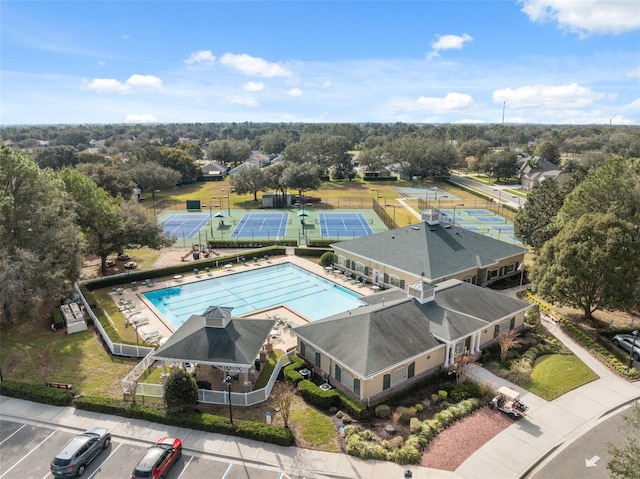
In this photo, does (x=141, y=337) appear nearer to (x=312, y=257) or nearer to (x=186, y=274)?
(x=186, y=274)

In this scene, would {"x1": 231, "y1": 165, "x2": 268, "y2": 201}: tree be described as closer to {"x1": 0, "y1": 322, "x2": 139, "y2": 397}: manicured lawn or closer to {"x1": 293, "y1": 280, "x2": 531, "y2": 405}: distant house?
{"x1": 0, "y1": 322, "x2": 139, "y2": 397}: manicured lawn

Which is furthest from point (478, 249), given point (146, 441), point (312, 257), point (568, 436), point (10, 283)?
point (10, 283)

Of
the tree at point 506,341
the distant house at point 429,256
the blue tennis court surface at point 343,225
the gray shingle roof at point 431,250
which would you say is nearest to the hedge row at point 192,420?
the tree at point 506,341

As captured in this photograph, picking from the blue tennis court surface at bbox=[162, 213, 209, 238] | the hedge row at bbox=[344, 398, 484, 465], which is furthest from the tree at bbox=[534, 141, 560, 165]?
the hedge row at bbox=[344, 398, 484, 465]

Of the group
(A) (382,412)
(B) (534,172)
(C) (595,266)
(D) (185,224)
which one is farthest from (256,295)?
(B) (534,172)

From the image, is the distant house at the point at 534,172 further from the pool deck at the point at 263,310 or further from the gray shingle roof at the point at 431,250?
the pool deck at the point at 263,310
